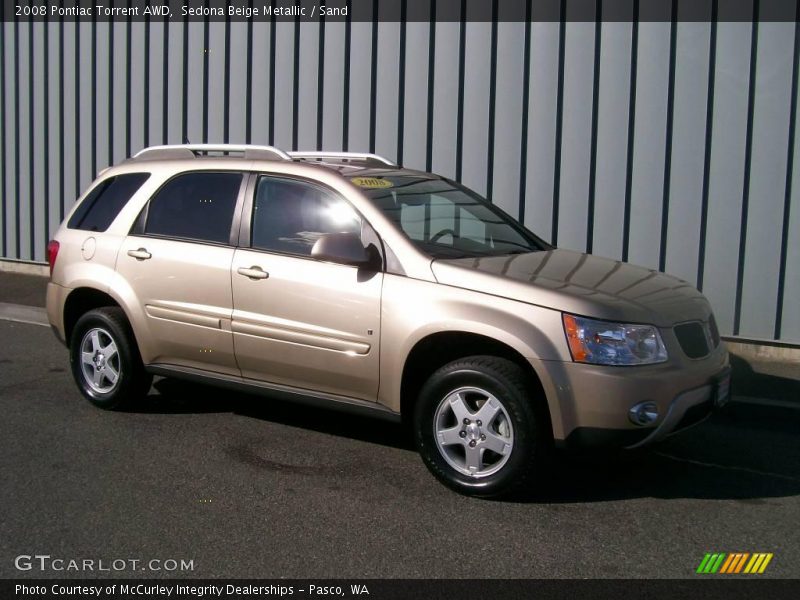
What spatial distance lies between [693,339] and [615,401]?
0.76 m

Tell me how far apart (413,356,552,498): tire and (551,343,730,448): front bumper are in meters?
0.17

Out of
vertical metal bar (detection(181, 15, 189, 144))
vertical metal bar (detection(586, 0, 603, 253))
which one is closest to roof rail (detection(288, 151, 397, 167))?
vertical metal bar (detection(586, 0, 603, 253))

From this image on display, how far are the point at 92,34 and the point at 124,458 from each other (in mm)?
7628

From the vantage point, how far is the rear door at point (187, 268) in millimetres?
5727

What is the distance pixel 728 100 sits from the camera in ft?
26.8

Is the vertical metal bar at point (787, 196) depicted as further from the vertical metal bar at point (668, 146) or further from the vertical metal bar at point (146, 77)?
the vertical metal bar at point (146, 77)

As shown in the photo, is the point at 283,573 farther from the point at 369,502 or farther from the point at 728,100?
the point at 728,100

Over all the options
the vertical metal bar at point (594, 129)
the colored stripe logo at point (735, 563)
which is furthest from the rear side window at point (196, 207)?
the vertical metal bar at point (594, 129)

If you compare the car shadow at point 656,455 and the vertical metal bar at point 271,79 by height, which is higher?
the vertical metal bar at point 271,79

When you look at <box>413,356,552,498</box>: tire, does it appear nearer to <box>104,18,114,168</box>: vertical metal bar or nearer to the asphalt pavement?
the asphalt pavement

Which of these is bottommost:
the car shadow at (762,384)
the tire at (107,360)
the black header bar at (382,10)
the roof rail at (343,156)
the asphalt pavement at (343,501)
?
the asphalt pavement at (343,501)

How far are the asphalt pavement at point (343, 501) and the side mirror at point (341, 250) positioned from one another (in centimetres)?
122

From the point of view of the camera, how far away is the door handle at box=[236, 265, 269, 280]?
550 cm

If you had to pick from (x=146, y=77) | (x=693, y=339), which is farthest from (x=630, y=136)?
(x=146, y=77)
